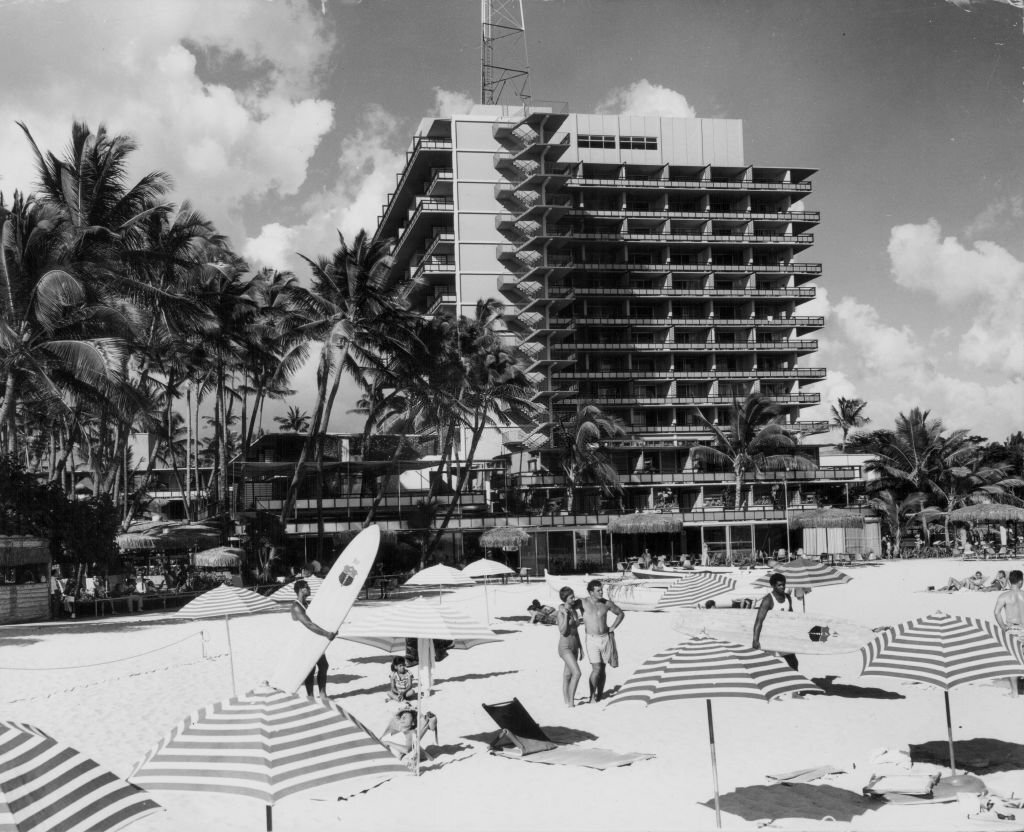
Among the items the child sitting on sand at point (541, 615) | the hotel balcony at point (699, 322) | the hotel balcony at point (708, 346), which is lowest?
the child sitting on sand at point (541, 615)

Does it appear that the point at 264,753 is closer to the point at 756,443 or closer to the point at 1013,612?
the point at 1013,612

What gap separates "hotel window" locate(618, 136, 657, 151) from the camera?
6831 centimetres

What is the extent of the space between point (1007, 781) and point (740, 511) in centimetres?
3861

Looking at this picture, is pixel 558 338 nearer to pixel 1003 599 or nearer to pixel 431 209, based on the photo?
pixel 431 209

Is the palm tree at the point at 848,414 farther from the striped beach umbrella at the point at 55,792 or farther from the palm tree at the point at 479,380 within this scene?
the striped beach umbrella at the point at 55,792

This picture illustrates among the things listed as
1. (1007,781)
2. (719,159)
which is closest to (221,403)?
(1007,781)

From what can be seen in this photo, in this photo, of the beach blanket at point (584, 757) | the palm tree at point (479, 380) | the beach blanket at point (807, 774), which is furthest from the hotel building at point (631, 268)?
the beach blanket at point (807, 774)

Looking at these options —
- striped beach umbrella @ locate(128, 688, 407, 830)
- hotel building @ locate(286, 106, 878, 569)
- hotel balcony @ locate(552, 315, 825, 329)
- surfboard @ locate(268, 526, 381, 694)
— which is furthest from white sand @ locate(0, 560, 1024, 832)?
hotel balcony @ locate(552, 315, 825, 329)

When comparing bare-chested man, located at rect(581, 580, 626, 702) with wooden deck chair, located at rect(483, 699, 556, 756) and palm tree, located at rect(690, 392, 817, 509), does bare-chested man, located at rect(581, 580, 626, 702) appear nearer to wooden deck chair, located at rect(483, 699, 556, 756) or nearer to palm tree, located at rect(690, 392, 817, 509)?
wooden deck chair, located at rect(483, 699, 556, 756)

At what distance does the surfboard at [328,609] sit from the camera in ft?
31.3

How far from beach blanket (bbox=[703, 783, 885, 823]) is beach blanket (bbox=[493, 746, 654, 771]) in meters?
1.17

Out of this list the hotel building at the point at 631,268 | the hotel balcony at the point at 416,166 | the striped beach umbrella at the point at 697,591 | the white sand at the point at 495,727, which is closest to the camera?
the white sand at the point at 495,727

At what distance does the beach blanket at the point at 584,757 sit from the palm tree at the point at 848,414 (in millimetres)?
72698

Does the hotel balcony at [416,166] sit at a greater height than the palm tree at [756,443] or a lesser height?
greater
